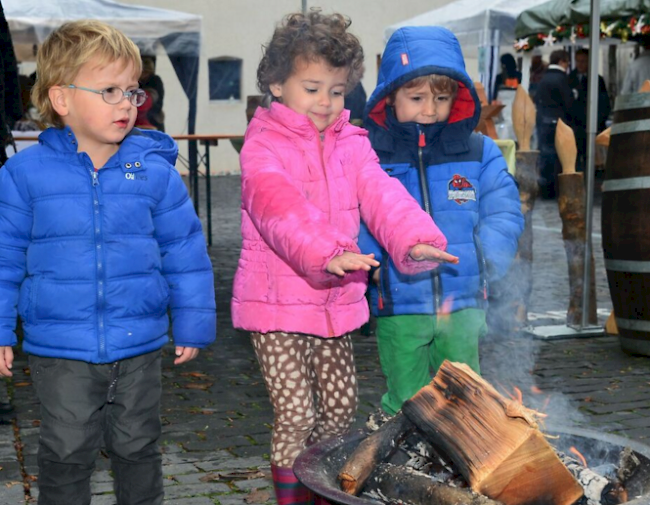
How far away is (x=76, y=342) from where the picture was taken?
3061 millimetres

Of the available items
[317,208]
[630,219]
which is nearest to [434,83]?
[317,208]

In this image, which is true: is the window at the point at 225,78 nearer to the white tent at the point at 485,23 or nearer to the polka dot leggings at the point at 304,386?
the white tent at the point at 485,23

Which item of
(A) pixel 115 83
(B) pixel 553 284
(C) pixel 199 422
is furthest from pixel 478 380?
(B) pixel 553 284

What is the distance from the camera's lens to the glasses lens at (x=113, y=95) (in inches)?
123

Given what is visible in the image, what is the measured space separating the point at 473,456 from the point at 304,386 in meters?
0.92

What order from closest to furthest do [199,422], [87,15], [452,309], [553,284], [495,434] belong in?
[495,434]
[452,309]
[199,422]
[553,284]
[87,15]

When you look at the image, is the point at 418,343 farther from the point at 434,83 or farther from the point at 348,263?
the point at 348,263

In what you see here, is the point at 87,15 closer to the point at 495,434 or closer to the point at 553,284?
the point at 553,284

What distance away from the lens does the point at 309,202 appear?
10.8 ft

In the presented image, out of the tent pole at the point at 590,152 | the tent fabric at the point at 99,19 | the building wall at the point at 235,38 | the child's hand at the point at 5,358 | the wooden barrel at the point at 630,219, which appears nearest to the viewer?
the child's hand at the point at 5,358

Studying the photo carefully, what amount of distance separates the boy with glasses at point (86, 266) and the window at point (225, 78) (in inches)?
931

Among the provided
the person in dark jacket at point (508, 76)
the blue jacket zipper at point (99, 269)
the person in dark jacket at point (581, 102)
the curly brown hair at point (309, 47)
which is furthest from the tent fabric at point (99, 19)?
the blue jacket zipper at point (99, 269)

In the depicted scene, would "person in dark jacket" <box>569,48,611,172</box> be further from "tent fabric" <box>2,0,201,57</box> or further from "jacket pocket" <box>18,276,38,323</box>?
"jacket pocket" <box>18,276,38,323</box>

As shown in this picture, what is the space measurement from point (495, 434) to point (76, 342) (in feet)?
4.06
